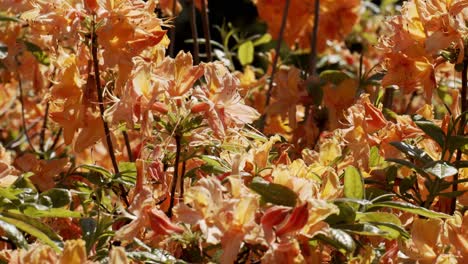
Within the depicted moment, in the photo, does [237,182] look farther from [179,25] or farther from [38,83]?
[179,25]

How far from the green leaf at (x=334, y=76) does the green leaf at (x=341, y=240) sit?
1.15 metres

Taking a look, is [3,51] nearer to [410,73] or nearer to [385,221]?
[410,73]

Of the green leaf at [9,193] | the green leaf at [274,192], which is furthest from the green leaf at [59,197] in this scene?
the green leaf at [274,192]

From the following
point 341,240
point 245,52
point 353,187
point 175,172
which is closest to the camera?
point 341,240

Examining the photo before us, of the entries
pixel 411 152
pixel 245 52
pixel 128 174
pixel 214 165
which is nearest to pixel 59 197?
pixel 128 174

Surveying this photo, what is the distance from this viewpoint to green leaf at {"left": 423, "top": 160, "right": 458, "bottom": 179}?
1.45 metres

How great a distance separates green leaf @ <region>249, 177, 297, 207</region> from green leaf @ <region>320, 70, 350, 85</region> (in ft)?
3.77

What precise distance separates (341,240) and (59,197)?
53cm

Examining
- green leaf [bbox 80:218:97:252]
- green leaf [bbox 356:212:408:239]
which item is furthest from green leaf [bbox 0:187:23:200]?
green leaf [bbox 356:212:408:239]

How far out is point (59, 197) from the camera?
1.53m

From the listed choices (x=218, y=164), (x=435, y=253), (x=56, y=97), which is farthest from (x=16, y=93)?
(x=435, y=253)

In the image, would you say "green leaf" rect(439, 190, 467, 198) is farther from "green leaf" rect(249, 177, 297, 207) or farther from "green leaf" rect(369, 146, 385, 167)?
"green leaf" rect(249, 177, 297, 207)

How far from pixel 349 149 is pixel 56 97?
51cm

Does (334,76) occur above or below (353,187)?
below
